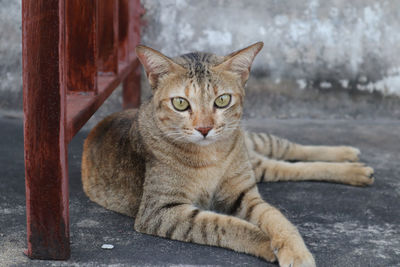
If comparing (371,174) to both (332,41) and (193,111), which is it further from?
(332,41)

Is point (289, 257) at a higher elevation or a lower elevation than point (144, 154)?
lower

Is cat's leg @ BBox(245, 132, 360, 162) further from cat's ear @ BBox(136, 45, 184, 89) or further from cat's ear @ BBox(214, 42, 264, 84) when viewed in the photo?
cat's ear @ BBox(136, 45, 184, 89)

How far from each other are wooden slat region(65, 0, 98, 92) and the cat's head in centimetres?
36

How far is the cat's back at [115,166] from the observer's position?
2959 mm

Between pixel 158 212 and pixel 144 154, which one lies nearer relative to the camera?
pixel 158 212

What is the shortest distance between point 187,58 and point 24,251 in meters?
1.26

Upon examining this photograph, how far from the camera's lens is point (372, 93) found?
5.10 metres

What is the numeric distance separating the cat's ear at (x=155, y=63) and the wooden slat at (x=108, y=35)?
92 centimetres

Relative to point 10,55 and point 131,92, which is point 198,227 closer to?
point 131,92

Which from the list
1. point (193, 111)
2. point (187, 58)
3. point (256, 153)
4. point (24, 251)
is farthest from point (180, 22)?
point (24, 251)

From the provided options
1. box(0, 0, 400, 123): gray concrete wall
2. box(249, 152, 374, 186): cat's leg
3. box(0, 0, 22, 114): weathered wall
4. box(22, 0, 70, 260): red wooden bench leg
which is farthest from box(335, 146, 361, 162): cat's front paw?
box(0, 0, 22, 114): weathered wall

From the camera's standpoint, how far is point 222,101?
274cm

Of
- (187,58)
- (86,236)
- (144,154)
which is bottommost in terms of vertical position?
(86,236)

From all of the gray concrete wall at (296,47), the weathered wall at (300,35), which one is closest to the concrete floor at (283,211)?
the gray concrete wall at (296,47)
